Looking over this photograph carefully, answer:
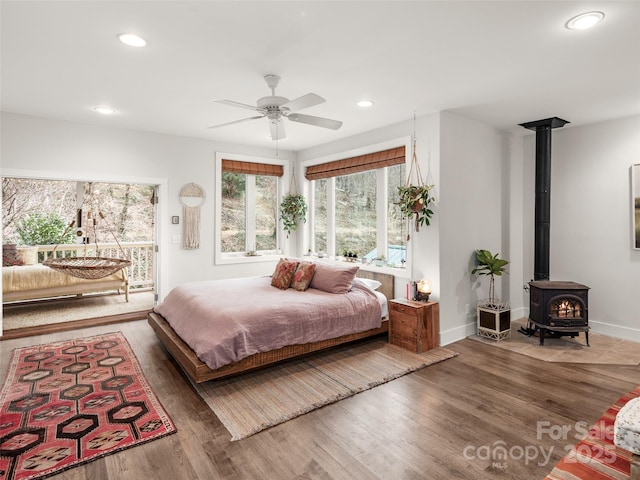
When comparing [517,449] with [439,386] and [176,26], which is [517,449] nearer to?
[439,386]

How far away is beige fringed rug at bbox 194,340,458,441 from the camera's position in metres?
2.73

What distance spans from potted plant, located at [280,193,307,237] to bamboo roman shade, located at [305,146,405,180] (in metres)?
0.43

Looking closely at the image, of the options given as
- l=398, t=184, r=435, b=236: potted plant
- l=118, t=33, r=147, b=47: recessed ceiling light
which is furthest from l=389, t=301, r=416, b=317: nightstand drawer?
l=118, t=33, r=147, b=47: recessed ceiling light

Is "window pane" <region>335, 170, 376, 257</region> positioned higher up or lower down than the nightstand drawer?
higher up

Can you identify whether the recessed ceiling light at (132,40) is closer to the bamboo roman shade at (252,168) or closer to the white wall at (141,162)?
the white wall at (141,162)

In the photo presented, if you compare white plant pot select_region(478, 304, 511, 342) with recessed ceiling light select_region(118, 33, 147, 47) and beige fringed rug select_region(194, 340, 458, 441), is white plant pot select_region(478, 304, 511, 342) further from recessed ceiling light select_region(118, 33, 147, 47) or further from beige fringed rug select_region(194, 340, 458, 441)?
recessed ceiling light select_region(118, 33, 147, 47)

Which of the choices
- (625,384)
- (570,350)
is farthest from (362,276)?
(625,384)

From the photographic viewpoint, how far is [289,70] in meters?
3.09

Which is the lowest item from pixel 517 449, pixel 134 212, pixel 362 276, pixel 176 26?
pixel 517 449

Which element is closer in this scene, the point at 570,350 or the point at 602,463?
the point at 602,463

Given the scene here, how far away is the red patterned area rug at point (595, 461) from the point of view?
2068 mm

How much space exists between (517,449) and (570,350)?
232 cm

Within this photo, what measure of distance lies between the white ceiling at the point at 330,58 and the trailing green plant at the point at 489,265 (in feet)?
5.51

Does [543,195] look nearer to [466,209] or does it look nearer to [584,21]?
[466,209]
